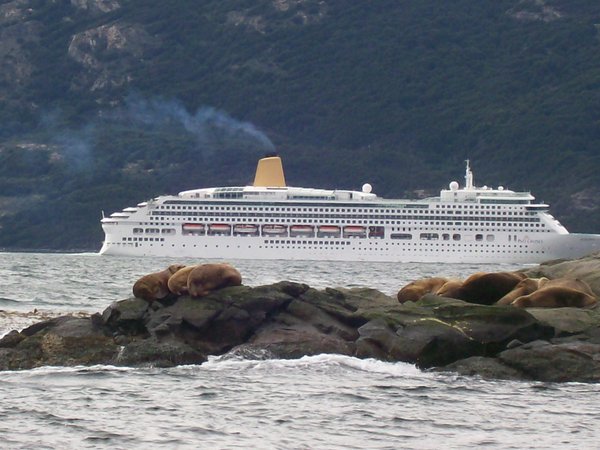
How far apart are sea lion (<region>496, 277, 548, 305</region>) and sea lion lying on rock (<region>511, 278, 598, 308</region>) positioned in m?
0.27

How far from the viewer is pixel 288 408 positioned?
2772 centimetres

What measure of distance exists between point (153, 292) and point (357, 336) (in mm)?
4285

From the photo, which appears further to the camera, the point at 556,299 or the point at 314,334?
the point at 556,299

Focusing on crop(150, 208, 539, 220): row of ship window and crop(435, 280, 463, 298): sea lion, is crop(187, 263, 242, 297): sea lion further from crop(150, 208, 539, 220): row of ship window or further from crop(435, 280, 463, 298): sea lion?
crop(150, 208, 539, 220): row of ship window

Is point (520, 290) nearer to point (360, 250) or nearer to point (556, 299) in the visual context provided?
point (556, 299)

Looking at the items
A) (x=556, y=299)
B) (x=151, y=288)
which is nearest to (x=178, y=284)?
(x=151, y=288)

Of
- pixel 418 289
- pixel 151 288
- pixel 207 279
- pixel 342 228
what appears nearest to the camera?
pixel 207 279

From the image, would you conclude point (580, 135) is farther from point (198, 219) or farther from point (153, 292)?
point (153, 292)

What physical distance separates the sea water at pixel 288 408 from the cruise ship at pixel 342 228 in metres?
87.1

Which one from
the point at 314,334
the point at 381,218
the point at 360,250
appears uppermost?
the point at 381,218

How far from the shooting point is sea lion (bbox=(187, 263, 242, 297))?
33.9 metres

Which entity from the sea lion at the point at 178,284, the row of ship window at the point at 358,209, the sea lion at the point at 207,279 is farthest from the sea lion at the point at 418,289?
the row of ship window at the point at 358,209

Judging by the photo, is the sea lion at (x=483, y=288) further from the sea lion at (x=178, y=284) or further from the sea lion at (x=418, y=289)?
the sea lion at (x=178, y=284)

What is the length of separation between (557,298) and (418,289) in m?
A: 3.70
